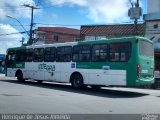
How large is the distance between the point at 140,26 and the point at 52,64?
81.7 feet

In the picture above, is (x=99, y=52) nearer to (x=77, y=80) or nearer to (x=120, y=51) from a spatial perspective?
(x=120, y=51)

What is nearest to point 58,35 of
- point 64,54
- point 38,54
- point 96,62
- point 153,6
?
point 153,6

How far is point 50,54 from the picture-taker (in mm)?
23156

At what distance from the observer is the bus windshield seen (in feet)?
58.5

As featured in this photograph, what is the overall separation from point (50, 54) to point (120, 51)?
6.57m

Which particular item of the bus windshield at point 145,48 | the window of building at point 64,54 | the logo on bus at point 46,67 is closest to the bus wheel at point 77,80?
the window of building at point 64,54

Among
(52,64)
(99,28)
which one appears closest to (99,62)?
(52,64)

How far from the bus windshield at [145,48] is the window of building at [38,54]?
8.30 m

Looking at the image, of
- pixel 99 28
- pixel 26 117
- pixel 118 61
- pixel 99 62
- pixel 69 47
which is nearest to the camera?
pixel 26 117

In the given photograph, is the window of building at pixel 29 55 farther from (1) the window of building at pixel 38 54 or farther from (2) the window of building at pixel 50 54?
(2) the window of building at pixel 50 54

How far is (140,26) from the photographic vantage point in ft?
148

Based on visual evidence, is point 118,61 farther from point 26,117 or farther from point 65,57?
point 26,117

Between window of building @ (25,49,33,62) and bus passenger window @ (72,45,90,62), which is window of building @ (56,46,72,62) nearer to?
bus passenger window @ (72,45,90,62)

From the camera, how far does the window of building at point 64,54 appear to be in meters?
21.5
